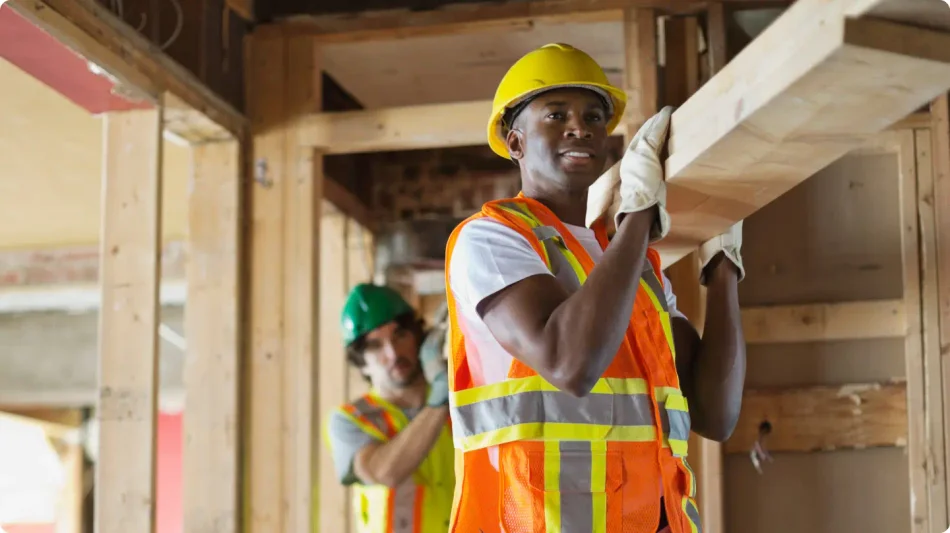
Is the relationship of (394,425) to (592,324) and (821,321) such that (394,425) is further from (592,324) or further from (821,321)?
(592,324)

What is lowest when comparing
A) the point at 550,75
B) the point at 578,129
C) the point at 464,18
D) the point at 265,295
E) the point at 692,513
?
the point at 692,513

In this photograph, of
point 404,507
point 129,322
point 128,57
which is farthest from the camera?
point 404,507

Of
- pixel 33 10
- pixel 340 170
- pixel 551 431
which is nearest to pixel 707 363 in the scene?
pixel 551 431

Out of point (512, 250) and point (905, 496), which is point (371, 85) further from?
point (512, 250)

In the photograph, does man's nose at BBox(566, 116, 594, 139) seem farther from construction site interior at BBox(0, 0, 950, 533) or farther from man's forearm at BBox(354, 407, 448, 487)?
man's forearm at BBox(354, 407, 448, 487)

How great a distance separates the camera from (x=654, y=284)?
198cm

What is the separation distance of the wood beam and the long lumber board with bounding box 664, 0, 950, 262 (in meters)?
1.76

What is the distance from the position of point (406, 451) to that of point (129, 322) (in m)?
0.91

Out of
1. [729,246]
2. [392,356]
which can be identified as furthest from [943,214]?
[392,356]

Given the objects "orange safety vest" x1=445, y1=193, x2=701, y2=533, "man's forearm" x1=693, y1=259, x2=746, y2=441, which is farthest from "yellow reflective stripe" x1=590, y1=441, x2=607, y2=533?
"man's forearm" x1=693, y1=259, x2=746, y2=441

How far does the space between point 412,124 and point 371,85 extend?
1101mm

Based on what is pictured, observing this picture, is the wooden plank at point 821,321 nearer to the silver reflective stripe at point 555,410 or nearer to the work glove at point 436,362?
the work glove at point 436,362

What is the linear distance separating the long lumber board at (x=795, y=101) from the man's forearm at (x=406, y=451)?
1.45m

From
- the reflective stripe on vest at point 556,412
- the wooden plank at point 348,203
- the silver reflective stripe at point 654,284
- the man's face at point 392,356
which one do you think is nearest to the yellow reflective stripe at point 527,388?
the reflective stripe on vest at point 556,412
